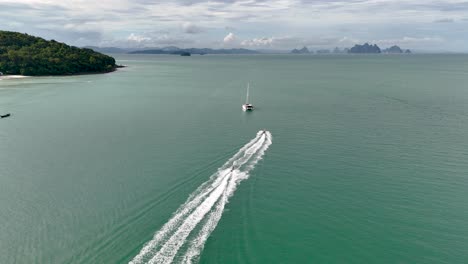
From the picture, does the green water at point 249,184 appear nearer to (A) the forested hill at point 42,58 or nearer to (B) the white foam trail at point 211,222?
(B) the white foam trail at point 211,222

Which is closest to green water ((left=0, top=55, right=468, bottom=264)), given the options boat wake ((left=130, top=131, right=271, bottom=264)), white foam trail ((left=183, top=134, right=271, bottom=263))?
white foam trail ((left=183, top=134, right=271, bottom=263))

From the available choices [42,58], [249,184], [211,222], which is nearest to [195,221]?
[211,222]

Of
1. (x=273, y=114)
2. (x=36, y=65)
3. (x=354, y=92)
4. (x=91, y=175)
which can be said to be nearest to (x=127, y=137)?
(x=91, y=175)

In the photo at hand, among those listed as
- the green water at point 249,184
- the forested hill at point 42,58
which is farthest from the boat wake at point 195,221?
the forested hill at point 42,58

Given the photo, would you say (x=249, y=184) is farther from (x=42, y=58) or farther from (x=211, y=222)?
(x=42, y=58)

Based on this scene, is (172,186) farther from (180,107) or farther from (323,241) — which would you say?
(180,107)

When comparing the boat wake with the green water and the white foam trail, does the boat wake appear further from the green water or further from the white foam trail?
the green water
